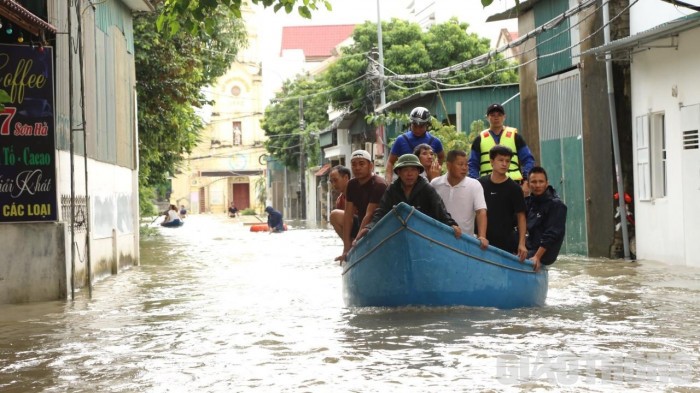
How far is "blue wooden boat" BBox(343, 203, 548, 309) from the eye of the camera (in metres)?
10.3

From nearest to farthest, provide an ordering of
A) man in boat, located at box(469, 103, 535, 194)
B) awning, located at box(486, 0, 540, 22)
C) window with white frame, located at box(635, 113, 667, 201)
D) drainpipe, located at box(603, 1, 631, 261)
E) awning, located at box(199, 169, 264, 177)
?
1. man in boat, located at box(469, 103, 535, 194)
2. window with white frame, located at box(635, 113, 667, 201)
3. drainpipe, located at box(603, 1, 631, 261)
4. awning, located at box(486, 0, 540, 22)
5. awning, located at box(199, 169, 264, 177)

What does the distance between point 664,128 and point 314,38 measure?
67.9m

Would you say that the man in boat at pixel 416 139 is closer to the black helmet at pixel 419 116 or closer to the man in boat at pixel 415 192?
the black helmet at pixel 419 116

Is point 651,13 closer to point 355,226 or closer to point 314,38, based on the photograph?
point 355,226

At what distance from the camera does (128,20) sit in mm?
20453

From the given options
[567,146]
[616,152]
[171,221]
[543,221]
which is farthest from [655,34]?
[171,221]

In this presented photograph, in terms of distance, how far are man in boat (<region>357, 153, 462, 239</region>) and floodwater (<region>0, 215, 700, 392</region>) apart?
3.07 feet

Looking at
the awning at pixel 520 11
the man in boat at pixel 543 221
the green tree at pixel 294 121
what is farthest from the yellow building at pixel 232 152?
the man in boat at pixel 543 221

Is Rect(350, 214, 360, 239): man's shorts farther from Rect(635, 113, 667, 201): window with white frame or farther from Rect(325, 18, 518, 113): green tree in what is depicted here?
Rect(325, 18, 518, 113): green tree

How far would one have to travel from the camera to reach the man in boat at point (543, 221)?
11.0 metres

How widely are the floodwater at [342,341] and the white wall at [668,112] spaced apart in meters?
1.61

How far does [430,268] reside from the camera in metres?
10.4

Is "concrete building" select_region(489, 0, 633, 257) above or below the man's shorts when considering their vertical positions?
above

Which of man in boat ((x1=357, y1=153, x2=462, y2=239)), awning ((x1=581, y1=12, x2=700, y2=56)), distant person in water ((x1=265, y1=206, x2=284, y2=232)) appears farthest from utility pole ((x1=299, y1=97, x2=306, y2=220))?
man in boat ((x1=357, y1=153, x2=462, y2=239))
